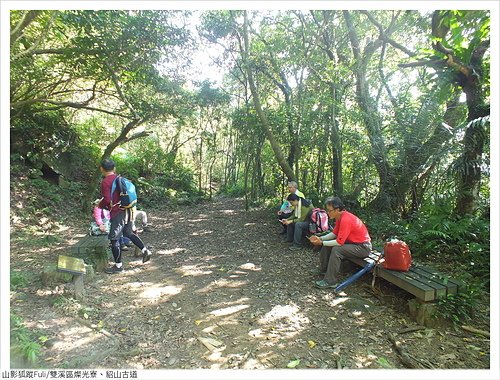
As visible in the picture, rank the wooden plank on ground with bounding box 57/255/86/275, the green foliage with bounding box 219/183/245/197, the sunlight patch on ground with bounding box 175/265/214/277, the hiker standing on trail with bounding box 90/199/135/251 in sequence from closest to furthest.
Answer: the wooden plank on ground with bounding box 57/255/86/275, the sunlight patch on ground with bounding box 175/265/214/277, the hiker standing on trail with bounding box 90/199/135/251, the green foliage with bounding box 219/183/245/197

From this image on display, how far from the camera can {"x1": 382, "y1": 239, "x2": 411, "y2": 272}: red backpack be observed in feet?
12.0

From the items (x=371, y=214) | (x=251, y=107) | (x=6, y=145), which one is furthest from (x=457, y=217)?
(x=251, y=107)

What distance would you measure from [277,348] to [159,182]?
12.7 metres

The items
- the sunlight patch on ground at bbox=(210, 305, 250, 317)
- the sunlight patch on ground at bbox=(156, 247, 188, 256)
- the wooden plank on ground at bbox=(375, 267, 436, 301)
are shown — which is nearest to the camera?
the wooden plank on ground at bbox=(375, 267, 436, 301)

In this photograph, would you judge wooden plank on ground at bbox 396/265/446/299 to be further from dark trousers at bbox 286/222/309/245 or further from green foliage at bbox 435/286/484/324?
dark trousers at bbox 286/222/309/245

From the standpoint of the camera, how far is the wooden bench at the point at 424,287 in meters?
3.17

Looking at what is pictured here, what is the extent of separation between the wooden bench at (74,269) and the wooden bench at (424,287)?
151 inches

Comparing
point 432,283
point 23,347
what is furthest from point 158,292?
point 432,283

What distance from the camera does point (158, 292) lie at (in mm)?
4168

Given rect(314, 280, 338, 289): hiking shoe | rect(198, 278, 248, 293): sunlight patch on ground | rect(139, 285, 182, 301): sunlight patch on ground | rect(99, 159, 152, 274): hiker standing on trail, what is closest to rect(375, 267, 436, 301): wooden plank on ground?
rect(314, 280, 338, 289): hiking shoe

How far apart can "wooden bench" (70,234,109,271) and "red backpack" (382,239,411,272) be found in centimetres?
418

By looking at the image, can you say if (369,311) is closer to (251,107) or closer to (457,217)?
(457,217)

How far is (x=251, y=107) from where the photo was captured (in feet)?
35.3

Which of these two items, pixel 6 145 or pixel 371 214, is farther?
pixel 371 214
